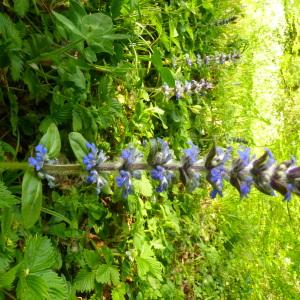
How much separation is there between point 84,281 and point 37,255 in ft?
2.77

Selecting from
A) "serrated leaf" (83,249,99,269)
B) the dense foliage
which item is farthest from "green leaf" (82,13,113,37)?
"serrated leaf" (83,249,99,269)

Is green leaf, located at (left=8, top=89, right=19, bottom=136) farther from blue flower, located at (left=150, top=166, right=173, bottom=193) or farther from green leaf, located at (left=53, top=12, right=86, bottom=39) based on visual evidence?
blue flower, located at (left=150, top=166, right=173, bottom=193)

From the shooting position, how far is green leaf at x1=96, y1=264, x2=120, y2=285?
99.5 inches

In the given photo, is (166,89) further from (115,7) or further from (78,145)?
(78,145)

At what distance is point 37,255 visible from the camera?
173 cm

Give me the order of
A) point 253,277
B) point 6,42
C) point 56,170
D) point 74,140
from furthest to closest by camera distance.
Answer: point 253,277 < point 6,42 < point 74,140 < point 56,170

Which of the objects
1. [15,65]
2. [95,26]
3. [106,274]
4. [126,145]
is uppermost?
[95,26]

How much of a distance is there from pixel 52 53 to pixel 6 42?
0.69ft

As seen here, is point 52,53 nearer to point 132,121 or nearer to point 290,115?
point 132,121

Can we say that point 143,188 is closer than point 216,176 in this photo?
No

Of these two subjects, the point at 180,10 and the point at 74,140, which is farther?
the point at 180,10

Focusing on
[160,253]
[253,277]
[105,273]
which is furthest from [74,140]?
[253,277]

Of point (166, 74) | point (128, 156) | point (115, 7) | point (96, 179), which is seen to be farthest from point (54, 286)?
point (115, 7)

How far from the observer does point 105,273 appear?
2.57 metres
